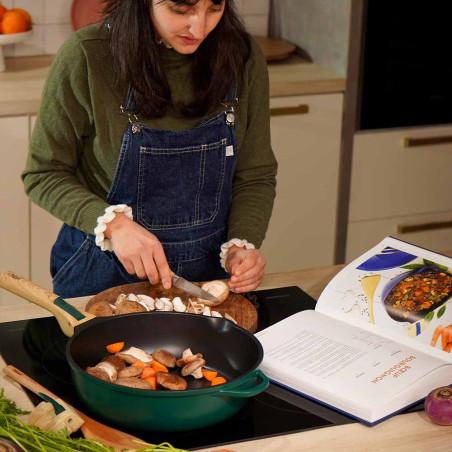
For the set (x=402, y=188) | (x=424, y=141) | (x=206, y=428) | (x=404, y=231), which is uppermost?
(x=206, y=428)

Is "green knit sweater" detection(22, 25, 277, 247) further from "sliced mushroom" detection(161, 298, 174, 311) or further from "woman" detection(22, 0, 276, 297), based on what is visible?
"sliced mushroom" detection(161, 298, 174, 311)

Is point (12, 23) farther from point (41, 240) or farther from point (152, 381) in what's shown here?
point (152, 381)

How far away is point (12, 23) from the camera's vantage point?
2.89 m

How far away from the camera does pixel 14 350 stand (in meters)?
1.47

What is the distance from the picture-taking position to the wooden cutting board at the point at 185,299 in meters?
1.57

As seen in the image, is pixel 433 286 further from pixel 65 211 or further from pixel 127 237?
pixel 65 211

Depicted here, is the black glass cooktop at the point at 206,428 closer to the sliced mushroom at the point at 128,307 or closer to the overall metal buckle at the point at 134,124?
the sliced mushroom at the point at 128,307

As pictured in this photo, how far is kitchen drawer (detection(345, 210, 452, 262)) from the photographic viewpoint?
3.24 metres

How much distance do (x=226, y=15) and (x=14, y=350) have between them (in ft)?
2.57

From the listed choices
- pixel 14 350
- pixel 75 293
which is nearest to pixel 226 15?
pixel 75 293

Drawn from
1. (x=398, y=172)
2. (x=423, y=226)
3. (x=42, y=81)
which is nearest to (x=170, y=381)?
(x=42, y=81)

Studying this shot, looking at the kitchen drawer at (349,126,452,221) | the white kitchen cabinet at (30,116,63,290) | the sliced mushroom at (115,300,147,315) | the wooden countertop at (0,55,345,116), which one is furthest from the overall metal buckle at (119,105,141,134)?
the kitchen drawer at (349,126,452,221)

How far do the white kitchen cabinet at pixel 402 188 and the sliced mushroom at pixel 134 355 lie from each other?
1867mm

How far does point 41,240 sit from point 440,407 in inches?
71.8
